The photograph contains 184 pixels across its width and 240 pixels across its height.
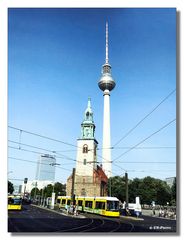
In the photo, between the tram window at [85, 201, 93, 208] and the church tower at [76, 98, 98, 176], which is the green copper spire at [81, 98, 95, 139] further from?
the tram window at [85, 201, 93, 208]

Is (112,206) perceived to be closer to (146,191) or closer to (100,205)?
(100,205)

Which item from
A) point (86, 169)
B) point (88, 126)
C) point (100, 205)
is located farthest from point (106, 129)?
point (100, 205)

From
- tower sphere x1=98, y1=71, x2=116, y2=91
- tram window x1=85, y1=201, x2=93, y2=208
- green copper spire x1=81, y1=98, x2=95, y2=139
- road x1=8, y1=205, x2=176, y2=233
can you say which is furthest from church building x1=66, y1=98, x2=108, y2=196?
road x1=8, y1=205, x2=176, y2=233

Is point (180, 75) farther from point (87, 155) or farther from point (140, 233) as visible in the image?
point (87, 155)

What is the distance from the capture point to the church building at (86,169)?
161ft

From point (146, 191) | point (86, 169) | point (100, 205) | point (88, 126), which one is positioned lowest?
point (146, 191)

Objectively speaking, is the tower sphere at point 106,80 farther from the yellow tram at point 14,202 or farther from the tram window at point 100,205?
the yellow tram at point 14,202

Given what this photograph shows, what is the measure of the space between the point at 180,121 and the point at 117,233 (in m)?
5.40

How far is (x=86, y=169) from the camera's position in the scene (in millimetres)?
50500

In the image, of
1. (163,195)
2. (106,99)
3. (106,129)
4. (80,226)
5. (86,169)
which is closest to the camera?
(80,226)

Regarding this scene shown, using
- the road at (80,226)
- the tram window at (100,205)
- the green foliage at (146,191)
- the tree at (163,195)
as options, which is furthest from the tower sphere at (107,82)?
the road at (80,226)

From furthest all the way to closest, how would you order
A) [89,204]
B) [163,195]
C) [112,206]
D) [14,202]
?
1. [163,195]
2. [89,204]
3. [14,202]
4. [112,206]

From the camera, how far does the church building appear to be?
49156mm
